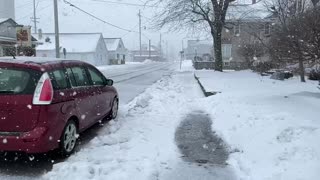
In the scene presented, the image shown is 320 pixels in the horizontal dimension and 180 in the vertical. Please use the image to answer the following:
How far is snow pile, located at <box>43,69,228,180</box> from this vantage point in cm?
598

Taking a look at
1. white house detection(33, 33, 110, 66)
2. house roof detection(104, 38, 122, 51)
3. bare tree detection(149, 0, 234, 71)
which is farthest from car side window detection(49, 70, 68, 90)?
house roof detection(104, 38, 122, 51)

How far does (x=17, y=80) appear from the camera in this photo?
6523mm

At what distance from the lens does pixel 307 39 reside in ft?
38.7

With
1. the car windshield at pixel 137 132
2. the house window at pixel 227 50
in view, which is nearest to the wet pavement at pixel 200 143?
the car windshield at pixel 137 132

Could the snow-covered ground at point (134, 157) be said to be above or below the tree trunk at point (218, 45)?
below

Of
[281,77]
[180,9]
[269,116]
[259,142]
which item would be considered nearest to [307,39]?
[269,116]

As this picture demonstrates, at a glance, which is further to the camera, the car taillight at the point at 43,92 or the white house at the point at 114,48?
the white house at the point at 114,48

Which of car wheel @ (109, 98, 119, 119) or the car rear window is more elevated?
the car rear window

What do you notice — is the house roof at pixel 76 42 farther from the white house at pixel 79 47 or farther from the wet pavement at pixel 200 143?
the wet pavement at pixel 200 143

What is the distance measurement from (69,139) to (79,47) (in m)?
69.8

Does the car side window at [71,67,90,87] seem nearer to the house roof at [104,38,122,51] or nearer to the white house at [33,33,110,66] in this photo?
the white house at [33,33,110,66]

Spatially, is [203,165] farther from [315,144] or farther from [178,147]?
[315,144]

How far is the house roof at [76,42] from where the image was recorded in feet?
243

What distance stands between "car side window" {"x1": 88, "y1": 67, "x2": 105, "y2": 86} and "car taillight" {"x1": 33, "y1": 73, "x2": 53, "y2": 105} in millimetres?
2450
